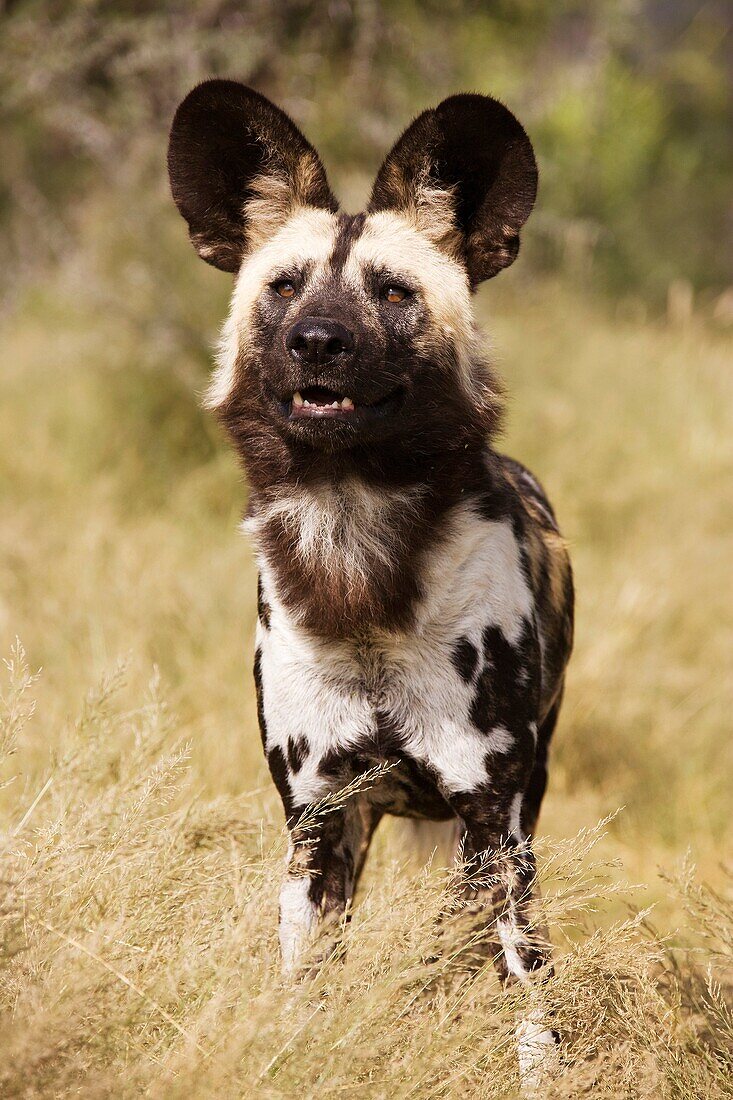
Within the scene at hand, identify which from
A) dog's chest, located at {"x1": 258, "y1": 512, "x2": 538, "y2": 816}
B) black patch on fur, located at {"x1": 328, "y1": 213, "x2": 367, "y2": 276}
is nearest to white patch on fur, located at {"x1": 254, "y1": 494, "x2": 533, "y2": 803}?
dog's chest, located at {"x1": 258, "y1": 512, "x2": 538, "y2": 816}

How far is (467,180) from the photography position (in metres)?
2.66

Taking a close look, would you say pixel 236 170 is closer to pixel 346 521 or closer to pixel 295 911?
pixel 346 521

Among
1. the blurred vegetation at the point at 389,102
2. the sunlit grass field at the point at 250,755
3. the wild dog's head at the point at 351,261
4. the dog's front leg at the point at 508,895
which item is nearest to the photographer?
the sunlit grass field at the point at 250,755

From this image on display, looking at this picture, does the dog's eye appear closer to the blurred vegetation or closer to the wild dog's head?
the wild dog's head

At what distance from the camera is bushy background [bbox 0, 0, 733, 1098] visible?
1.97m

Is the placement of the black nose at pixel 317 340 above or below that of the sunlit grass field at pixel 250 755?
above

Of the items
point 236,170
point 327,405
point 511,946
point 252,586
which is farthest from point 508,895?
point 252,586

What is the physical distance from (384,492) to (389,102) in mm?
6507

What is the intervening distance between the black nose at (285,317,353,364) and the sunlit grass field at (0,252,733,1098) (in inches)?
23.4

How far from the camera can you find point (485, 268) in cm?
268

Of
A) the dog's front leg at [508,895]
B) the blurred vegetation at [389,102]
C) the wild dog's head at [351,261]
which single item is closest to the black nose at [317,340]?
the wild dog's head at [351,261]

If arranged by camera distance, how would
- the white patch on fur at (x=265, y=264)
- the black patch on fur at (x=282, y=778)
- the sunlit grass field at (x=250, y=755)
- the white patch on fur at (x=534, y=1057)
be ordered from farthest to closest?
the white patch on fur at (x=265, y=264), the black patch on fur at (x=282, y=778), the white patch on fur at (x=534, y=1057), the sunlit grass field at (x=250, y=755)

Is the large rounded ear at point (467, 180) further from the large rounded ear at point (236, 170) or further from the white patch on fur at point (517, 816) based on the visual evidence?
the white patch on fur at point (517, 816)

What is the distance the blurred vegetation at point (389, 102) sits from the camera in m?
7.43
